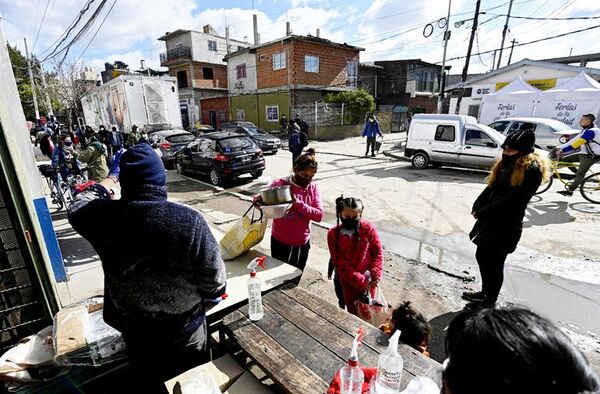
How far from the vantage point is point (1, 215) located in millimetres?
2402

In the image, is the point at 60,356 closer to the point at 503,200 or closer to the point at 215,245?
the point at 215,245

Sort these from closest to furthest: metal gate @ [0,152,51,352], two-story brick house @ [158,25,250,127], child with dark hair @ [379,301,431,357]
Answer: child with dark hair @ [379,301,431,357], metal gate @ [0,152,51,352], two-story brick house @ [158,25,250,127]

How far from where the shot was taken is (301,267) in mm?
3447

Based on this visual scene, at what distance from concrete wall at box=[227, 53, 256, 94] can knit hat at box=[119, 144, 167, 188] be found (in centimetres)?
2517

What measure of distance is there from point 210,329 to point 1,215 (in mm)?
1882

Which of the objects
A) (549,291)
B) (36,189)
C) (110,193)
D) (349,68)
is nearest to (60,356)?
(110,193)

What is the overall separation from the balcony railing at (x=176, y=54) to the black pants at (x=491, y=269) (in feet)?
117

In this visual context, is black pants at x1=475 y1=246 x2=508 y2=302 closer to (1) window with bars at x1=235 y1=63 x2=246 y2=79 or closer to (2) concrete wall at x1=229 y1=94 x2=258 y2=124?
(2) concrete wall at x1=229 y1=94 x2=258 y2=124

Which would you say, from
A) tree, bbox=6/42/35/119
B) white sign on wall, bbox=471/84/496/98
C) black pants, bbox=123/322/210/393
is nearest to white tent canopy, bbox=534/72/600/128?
white sign on wall, bbox=471/84/496/98

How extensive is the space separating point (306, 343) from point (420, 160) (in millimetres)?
10706

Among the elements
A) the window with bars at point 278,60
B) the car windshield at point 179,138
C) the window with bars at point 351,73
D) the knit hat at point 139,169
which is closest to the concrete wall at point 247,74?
the window with bars at point 278,60

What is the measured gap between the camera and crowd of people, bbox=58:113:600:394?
27.8 inches

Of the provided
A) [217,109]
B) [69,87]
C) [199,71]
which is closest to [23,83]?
[69,87]

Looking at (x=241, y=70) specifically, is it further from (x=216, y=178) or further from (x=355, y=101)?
(x=216, y=178)
